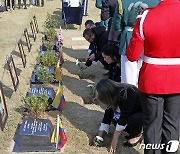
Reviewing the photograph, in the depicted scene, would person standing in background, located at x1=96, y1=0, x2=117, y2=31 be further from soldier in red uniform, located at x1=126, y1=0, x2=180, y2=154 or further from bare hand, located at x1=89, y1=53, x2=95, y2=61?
soldier in red uniform, located at x1=126, y1=0, x2=180, y2=154

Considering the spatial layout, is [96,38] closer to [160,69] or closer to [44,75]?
[44,75]

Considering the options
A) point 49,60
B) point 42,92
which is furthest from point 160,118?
point 49,60

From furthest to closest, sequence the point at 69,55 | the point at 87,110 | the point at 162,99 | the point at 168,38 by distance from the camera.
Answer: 1. the point at 69,55
2. the point at 87,110
3. the point at 162,99
4. the point at 168,38

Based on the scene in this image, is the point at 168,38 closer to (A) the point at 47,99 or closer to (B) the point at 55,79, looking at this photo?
(A) the point at 47,99

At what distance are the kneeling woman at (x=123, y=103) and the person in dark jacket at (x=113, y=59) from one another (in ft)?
2.36

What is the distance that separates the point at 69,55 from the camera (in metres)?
7.23

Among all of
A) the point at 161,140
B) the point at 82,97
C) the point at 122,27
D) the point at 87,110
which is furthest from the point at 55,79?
the point at 161,140

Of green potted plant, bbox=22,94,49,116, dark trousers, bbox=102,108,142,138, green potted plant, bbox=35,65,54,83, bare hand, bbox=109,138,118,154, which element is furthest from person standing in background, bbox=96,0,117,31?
bare hand, bbox=109,138,118,154

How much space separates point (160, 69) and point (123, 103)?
804mm

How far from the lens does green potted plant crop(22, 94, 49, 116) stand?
4.25 metres

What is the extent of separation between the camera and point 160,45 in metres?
2.61

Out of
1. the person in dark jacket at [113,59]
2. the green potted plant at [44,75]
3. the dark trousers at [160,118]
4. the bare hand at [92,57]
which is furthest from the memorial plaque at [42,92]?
the dark trousers at [160,118]

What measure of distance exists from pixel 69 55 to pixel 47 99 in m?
2.92

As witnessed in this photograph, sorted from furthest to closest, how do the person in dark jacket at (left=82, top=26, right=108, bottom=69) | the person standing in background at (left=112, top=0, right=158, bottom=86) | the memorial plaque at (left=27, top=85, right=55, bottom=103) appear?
the person in dark jacket at (left=82, top=26, right=108, bottom=69), the memorial plaque at (left=27, top=85, right=55, bottom=103), the person standing in background at (left=112, top=0, right=158, bottom=86)
